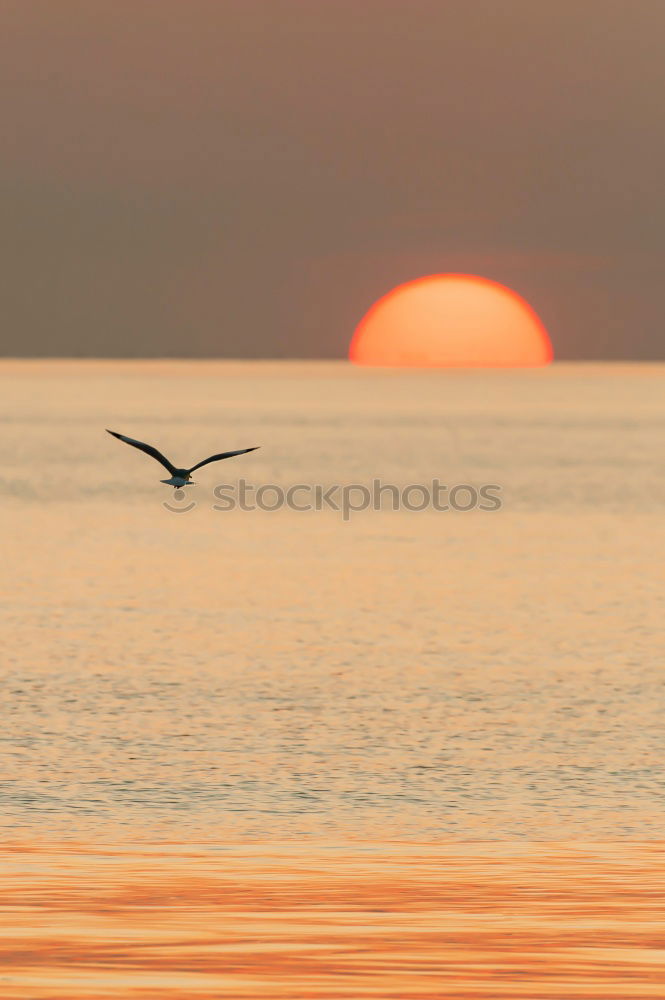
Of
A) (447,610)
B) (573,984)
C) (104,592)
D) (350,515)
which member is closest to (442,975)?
(573,984)

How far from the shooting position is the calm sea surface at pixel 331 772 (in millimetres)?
11672

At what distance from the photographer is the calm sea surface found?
460 inches

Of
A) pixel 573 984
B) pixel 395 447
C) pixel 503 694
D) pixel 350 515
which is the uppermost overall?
pixel 395 447

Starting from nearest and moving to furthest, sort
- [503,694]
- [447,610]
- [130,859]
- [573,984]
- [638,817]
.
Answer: [573,984], [130,859], [638,817], [503,694], [447,610]

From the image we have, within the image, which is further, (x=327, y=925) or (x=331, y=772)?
(x=331, y=772)

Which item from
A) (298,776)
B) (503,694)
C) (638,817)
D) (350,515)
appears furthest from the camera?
(350,515)

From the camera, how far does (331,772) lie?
19891 mm

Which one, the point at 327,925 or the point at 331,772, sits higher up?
the point at 331,772

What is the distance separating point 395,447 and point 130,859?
142 m

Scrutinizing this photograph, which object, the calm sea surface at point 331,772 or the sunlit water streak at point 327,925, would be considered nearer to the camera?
the sunlit water streak at point 327,925

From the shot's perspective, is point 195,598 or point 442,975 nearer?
point 442,975

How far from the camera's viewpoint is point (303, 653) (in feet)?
98.6

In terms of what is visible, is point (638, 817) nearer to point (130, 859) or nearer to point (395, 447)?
point (130, 859)

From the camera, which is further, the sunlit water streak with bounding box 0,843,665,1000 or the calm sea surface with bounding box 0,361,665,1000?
the calm sea surface with bounding box 0,361,665,1000
